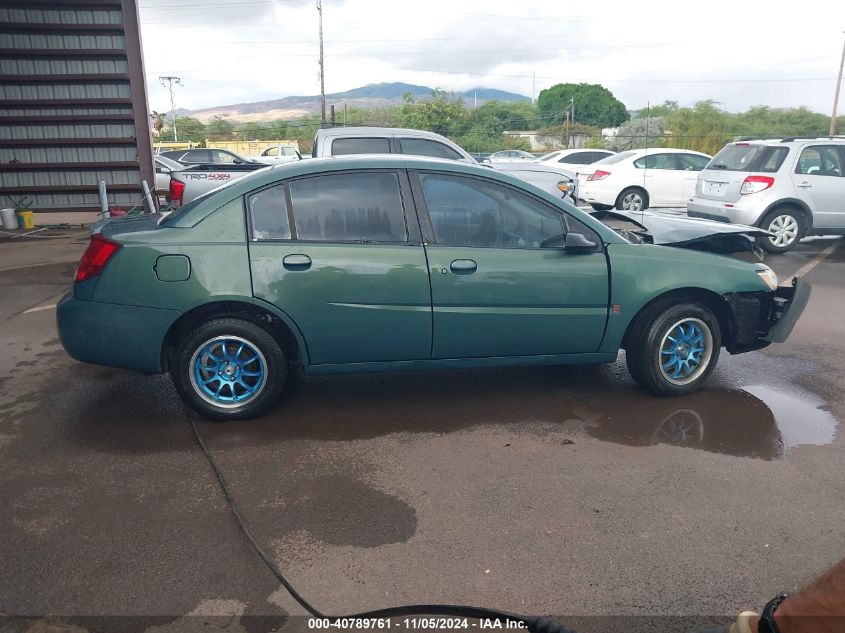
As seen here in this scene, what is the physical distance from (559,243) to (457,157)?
5.83 metres

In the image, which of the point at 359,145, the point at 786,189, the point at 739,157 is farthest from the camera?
the point at 739,157

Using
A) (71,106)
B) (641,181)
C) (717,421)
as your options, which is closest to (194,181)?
(71,106)

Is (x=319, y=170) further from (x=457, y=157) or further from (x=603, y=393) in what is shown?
(x=457, y=157)

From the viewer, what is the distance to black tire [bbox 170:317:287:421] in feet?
13.7

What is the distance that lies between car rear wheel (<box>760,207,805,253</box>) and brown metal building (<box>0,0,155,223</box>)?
10853 mm

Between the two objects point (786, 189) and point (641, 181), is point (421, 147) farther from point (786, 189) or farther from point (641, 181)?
point (641, 181)

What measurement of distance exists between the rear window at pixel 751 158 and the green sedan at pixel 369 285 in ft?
22.8

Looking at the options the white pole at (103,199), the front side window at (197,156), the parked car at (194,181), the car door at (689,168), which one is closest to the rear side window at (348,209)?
the parked car at (194,181)

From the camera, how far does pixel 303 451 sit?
3.97 m

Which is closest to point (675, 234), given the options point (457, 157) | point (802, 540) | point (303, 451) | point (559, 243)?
point (559, 243)

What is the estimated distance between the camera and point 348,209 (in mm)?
4324

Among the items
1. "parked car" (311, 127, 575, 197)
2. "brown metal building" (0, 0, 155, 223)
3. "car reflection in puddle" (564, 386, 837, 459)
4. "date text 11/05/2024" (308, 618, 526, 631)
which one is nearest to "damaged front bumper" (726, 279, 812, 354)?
"car reflection in puddle" (564, 386, 837, 459)

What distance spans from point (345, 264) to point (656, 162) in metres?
12.5

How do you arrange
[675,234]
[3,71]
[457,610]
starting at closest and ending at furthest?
[457,610] → [675,234] → [3,71]
